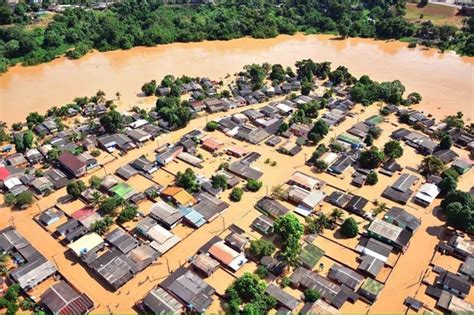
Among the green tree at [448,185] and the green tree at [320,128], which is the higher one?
the green tree at [320,128]

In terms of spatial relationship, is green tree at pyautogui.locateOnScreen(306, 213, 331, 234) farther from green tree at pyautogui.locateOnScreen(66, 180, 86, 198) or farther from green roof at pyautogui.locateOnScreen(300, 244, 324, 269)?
green tree at pyautogui.locateOnScreen(66, 180, 86, 198)

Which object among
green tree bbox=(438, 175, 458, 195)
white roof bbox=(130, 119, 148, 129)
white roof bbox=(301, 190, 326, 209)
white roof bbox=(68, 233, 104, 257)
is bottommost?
white roof bbox=(68, 233, 104, 257)

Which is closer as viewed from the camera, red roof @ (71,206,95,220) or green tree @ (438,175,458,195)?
red roof @ (71,206,95,220)

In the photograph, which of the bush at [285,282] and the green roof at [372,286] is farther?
the bush at [285,282]

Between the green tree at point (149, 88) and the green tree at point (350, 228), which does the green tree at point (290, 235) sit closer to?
the green tree at point (350, 228)

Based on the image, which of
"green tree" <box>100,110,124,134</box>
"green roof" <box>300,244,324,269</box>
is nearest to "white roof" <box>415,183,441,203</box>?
"green roof" <box>300,244,324,269</box>

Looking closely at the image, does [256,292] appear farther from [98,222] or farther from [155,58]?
[155,58]

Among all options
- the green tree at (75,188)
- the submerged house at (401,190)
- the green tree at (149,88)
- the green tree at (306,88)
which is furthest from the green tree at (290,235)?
the green tree at (149,88)

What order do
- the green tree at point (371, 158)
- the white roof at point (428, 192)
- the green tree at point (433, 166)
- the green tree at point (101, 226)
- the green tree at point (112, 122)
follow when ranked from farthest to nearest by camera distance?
the green tree at point (112, 122) < the green tree at point (371, 158) < the green tree at point (433, 166) < the white roof at point (428, 192) < the green tree at point (101, 226)
